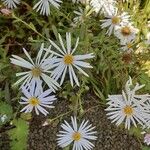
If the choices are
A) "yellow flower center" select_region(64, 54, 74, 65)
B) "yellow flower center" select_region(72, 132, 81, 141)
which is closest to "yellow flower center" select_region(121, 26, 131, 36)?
"yellow flower center" select_region(64, 54, 74, 65)

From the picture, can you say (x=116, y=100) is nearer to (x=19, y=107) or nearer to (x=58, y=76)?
(x=58, y=76)

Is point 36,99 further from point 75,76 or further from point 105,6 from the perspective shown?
point 105,6

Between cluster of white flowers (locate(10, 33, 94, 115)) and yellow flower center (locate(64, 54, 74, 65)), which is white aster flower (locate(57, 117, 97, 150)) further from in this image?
yellow flower center (locate(64, 54, 74, 65))

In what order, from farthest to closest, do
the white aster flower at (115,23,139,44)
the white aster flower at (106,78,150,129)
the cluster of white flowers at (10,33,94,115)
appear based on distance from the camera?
the white aster flower at (115,23,139,44)
the white aster flower at (106,78,150,129)
the cluster of white flowers at (10,33,94,115)

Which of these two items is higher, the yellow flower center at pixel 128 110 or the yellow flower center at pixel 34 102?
the yellow flower center at pixel 128 110

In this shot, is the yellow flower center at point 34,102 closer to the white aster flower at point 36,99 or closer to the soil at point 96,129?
the white aster flower at point 36,99

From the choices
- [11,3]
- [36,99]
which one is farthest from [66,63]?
[11,3]

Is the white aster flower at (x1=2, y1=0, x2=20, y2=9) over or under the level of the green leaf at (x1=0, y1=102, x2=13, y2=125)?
over

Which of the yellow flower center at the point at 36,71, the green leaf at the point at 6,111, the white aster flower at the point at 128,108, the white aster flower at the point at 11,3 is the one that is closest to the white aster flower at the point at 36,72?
the yellow flower center at the point at 36,71
